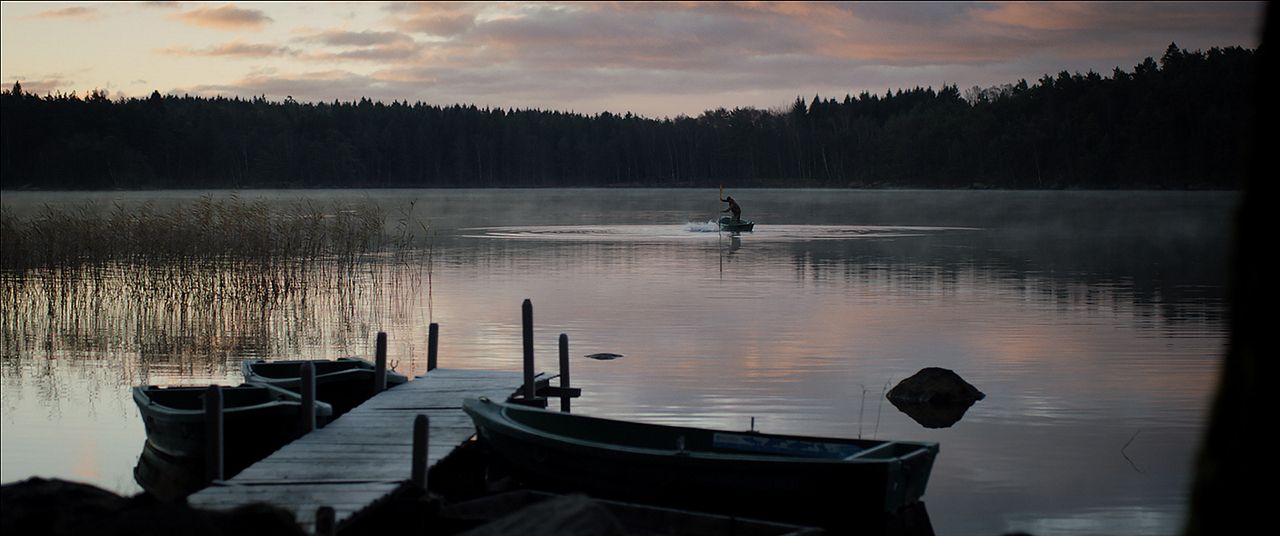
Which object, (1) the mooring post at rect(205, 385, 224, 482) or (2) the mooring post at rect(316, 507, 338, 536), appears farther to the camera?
(1) the mooring post at rect(205, 385, 224, 482)

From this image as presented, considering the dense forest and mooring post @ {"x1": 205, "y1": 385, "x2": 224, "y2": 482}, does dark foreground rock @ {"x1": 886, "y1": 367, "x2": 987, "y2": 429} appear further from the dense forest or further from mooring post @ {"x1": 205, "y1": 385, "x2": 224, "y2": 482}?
the dense forest

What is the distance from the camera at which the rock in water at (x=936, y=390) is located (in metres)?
16.4

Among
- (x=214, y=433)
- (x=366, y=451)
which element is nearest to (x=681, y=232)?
(x=366, y=451)

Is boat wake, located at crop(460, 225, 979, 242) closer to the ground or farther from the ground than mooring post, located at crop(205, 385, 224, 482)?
farther from the ground

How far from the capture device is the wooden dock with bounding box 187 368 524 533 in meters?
10.0

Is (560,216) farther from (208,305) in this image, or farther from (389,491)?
(389,491)

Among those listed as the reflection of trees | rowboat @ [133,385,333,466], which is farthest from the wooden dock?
the reflection of trees

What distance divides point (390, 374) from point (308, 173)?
159m

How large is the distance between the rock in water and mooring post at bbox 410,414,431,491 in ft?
25.2

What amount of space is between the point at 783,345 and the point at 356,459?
11615 mm

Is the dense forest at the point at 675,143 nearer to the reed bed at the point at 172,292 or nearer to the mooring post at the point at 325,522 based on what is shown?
the reed bed at the point at 172,292

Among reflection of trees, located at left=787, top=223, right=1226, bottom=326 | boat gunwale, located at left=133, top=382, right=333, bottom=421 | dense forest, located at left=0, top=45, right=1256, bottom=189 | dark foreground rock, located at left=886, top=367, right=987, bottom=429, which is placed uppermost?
dense forest, located at left=0, top=45, right=1256, bottom=189

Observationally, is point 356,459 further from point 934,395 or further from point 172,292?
point 172,292

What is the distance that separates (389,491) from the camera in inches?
409
